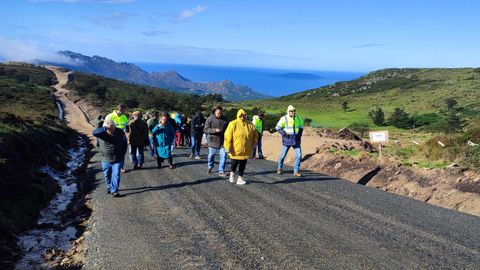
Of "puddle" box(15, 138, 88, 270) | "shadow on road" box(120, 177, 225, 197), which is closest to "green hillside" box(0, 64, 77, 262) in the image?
"puddle" box(15, 138, 88, 270)

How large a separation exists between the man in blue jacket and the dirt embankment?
24.0 feet

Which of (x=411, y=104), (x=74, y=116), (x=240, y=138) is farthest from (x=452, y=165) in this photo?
(x=411, y=104)

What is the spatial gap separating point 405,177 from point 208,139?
6.11 meters

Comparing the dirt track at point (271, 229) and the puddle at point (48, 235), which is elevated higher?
the dirt track at point (271, 229)

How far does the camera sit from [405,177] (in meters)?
13.7

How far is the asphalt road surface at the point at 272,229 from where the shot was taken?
24.5 feet

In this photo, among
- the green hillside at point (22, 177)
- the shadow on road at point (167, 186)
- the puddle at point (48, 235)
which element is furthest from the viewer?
the shadow on road at point (167, 186)

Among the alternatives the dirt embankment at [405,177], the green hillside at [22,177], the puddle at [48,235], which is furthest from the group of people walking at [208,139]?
the green hillside at [22,177]

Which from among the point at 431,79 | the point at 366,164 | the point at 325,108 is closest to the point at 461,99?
the point at 325,108

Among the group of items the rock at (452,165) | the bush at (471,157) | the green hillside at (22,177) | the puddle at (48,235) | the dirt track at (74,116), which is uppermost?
the bush at (471,157)

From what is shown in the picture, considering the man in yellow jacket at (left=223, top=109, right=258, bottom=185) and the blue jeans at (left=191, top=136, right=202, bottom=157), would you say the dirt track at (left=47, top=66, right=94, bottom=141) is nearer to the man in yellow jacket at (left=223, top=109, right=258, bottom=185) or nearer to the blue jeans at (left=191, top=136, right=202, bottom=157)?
the blue jeans at (left=191, top=136, right=202, bottom=157)

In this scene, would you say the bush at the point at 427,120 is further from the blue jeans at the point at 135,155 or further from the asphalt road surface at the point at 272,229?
the asphalt road surface at the point at 272,229

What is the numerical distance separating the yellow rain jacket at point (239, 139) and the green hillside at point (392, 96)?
4276 centimetres

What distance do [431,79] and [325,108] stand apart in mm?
43682
